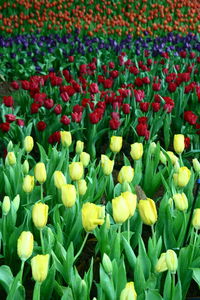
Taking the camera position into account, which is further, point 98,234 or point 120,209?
point 98,234

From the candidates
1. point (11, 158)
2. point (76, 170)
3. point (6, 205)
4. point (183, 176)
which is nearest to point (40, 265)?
Answer: point (6, 205)

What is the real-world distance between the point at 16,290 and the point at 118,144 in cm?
104

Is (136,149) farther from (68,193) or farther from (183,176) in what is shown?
(68,193)

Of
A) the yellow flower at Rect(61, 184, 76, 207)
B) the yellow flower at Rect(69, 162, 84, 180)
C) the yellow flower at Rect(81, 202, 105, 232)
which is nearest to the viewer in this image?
the yellow flower at Rect(81, 202, 105, 232)

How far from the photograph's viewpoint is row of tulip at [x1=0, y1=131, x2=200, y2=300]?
1.60m

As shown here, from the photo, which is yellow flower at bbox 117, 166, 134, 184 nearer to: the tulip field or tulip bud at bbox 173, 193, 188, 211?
the tulip field

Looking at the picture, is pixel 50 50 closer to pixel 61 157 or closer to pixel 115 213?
pixel 61 157

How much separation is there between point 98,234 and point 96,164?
1441 millimetres

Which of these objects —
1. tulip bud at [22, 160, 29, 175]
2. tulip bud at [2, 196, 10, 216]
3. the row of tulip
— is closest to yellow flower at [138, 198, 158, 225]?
the row of tulip

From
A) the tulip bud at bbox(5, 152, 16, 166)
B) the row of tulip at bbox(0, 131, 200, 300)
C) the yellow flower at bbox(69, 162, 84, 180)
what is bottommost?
the row of tulip at bbox(0, 131, 200, 300)

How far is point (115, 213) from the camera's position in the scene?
1.64 meters

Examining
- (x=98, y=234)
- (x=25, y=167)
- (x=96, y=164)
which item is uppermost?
(x=25, y=167)

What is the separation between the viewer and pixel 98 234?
192 cm

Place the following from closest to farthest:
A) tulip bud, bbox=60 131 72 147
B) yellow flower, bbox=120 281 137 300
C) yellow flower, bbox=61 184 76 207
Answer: yellow flower, bbox=120 281 137 300 → yellow flower, bbox=61 184 76 207 → tulip bud, bbox=60 131 72 147
